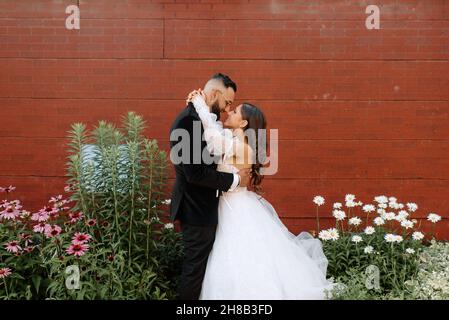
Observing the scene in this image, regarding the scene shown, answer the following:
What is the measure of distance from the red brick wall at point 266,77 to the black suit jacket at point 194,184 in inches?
57.4

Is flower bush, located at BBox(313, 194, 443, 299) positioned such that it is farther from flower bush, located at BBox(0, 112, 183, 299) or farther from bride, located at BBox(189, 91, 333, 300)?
flower bush, located at BBox(0, 112, 183, 299)

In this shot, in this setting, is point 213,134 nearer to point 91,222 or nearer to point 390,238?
point 91,222

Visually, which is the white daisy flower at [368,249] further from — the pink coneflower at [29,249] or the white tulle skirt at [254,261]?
the pink coneflower at [29,249]

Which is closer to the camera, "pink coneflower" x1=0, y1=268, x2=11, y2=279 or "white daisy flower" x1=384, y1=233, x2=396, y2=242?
"pink coneflower" x1=0, y1=268, x2=11, y2=279

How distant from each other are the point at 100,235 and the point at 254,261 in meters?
1.27

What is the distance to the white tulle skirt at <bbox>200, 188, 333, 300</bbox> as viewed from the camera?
150 inches

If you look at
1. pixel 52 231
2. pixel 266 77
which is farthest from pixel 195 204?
pixel 266 77

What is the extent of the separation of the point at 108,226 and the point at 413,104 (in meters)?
3.42

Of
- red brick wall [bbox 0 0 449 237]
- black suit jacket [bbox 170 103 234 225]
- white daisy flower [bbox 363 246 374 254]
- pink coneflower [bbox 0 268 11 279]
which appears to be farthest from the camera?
red brick wall [bbox 0 0 449 237]

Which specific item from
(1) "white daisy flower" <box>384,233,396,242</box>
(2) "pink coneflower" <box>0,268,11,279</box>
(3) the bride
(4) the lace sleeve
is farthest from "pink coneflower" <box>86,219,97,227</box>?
(1) "white daisy flower" <box>384,233,396,242</box>

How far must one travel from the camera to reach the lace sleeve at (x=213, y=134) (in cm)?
389

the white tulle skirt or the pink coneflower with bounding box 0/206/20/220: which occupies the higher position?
the pink coneflower with bounding box 0/206/20/220

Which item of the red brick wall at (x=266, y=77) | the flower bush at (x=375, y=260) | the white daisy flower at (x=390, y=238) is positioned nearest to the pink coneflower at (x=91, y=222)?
the red brick wall at (x=266, y=77)

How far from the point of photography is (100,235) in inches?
159
